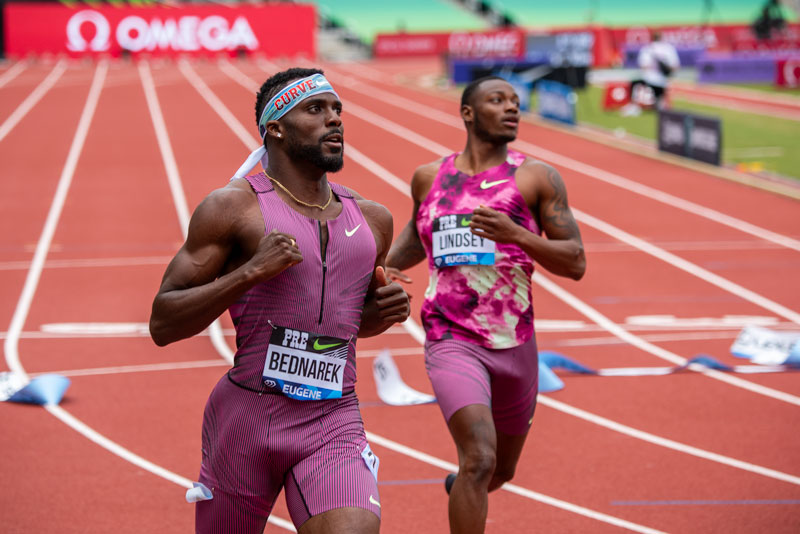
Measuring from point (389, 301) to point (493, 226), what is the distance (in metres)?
1.06

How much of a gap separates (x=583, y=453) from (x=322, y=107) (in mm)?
3690

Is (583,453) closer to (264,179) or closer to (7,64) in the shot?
(264,179)

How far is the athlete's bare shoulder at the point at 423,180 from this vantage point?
500 centimetres

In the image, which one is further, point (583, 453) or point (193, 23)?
point (193, 23)

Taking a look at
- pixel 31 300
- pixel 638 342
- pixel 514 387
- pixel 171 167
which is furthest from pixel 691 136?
pixel 514 387

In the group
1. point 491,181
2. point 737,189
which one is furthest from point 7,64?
point 491,181

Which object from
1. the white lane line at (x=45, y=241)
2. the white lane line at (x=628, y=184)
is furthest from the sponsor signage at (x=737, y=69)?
the white lane line at (x=45, y=241)

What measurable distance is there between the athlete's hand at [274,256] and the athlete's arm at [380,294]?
0.44m

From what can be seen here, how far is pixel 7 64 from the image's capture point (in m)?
37.4

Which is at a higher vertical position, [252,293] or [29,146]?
[252,293]

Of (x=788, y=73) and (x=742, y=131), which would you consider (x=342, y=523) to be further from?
(x=788, y=73)

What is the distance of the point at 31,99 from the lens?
1080 inches

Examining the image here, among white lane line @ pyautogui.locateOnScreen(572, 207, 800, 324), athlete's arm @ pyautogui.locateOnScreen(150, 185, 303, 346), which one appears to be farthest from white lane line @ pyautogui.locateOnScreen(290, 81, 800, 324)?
athlete's arm @ pyautogui.locateOnScreen(150, 185, 303, 346)

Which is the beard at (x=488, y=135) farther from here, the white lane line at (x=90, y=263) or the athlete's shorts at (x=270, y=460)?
the white lane line at (x=90, y=263)
